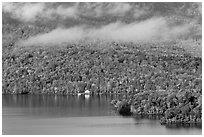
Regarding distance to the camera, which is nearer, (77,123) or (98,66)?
(77,123)

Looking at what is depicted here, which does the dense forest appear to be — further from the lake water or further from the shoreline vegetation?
the lake water

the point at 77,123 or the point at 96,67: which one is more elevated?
the point at 96,67

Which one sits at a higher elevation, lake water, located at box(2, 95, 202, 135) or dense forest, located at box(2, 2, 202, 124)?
dense forest, located at box(2, 2, 202, 124)

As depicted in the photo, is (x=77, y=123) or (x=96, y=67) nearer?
(x=77, y=123)

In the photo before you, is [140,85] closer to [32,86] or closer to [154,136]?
[32,86]

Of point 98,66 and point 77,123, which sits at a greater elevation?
point 98,66

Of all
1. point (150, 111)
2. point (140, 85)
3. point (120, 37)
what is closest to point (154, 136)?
point (150, 111)

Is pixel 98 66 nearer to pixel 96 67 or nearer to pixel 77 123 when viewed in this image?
pixel 96 67

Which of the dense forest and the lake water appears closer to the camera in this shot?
the lake water

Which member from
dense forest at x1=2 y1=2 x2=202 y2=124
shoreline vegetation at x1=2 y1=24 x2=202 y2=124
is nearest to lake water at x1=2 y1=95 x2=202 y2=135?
shoreline vegetation at x1=2 y1=24 x2=202 y2=124

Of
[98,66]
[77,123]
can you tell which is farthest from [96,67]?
[77,123]

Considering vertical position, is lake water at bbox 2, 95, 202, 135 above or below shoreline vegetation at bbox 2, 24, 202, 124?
below
